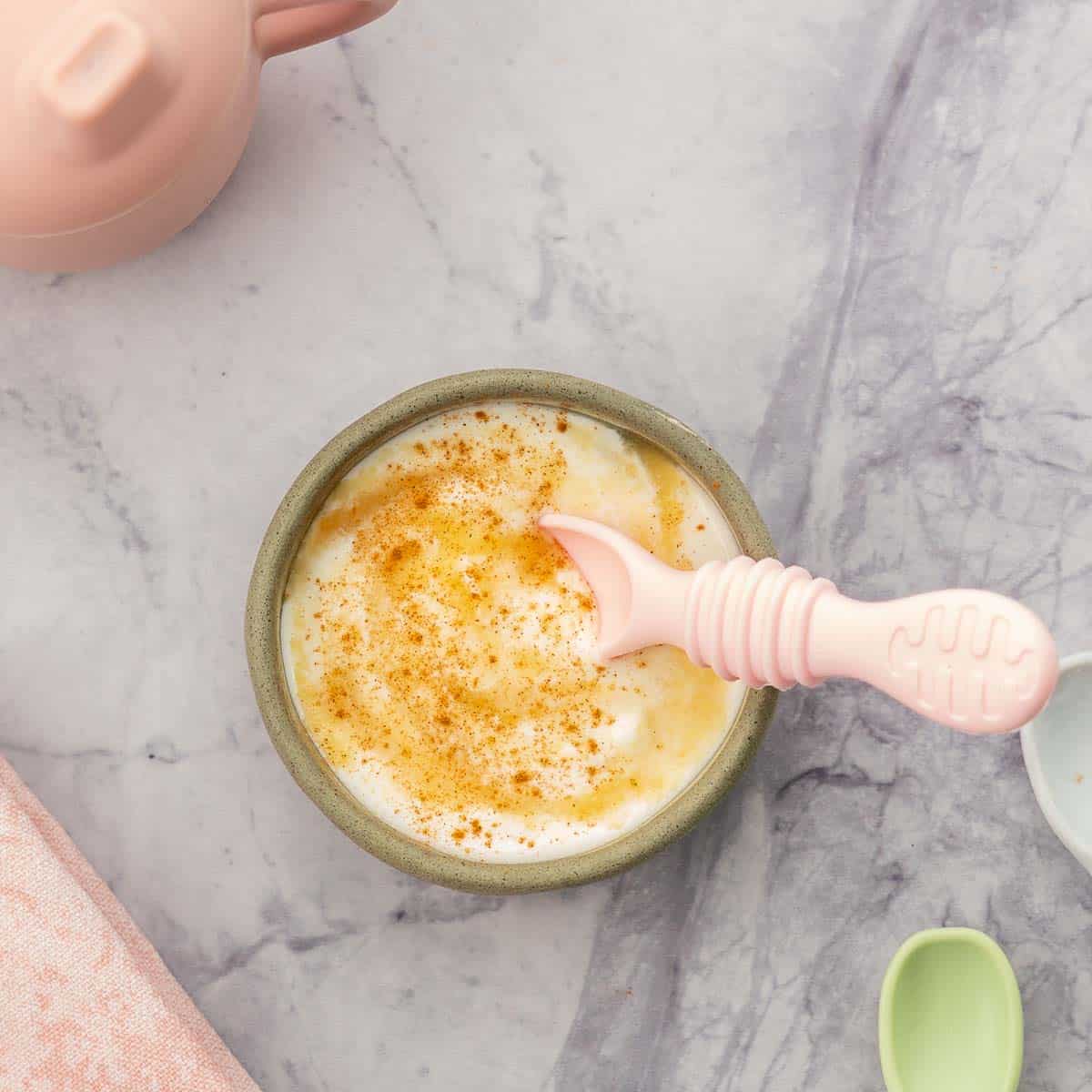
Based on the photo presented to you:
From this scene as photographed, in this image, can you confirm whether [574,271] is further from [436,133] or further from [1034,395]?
[1034,395]

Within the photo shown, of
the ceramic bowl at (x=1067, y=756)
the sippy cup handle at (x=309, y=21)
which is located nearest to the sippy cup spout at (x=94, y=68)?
the sippy cup handle at (x=309, y=21)

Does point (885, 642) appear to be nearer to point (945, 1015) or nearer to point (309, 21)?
point (945, 1015)

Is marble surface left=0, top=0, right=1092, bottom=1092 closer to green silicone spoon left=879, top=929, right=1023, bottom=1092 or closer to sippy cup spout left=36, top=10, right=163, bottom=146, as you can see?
green silicone spoon left=879, top=929, right=1023, bottom=1092

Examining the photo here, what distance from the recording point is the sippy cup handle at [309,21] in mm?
773

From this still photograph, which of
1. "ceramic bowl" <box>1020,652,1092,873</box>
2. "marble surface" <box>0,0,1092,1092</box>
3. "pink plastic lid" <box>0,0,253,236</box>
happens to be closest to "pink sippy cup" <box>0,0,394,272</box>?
"pink plastic lid" <box>0,0,253,236</box>

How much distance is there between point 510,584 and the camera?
844 millimetres

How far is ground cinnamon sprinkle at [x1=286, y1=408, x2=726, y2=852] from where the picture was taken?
839mm

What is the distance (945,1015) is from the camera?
2.94 feet

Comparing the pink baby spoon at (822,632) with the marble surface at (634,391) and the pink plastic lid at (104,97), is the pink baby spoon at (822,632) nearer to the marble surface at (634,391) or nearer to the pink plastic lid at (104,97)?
the marble surface at (634,391)

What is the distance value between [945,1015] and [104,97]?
0.76 meters

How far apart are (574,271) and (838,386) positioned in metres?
0.20

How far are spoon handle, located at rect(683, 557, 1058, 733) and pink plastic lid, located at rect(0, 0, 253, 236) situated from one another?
0.38 m

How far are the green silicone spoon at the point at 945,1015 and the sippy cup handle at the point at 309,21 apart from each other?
67 cm

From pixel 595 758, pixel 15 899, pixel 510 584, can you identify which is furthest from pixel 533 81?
pixel 15 899
